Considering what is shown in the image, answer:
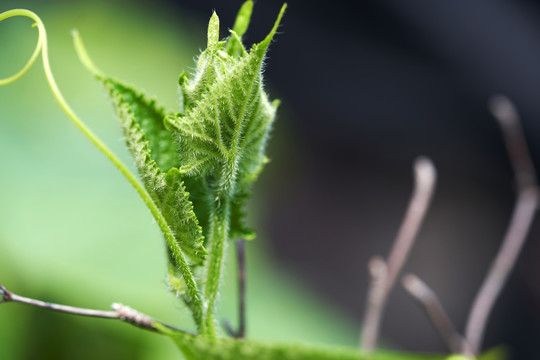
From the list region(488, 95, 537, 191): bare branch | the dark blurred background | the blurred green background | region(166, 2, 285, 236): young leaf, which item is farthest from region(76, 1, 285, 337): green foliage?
region(488, 95, 537, 191): bare branch

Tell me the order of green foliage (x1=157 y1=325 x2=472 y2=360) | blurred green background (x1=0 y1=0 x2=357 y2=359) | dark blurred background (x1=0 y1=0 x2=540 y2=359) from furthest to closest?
dark blurred background (x1=0 y1=0 x2=540 y2=359) → blurred green background (x1=0 y1=0 x2=357 y2=359) → green foliage (x1=157 y1=325 x2=472 y2=360)

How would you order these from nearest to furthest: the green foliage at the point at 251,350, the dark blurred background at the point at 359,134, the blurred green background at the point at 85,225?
1. the green foliage at the point at 251,350
2. the blurred green background at the point at 85,225
3. the dark blurred background at the point at 359,134

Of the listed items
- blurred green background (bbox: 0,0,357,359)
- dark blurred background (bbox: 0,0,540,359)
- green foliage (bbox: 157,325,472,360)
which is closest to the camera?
green foliage (bbox: 157,325,472,360)

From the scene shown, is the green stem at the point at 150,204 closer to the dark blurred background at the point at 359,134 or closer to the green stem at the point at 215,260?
the green stem at the point at 215,260

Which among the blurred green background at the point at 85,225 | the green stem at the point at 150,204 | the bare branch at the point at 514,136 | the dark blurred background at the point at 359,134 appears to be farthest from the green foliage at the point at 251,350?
the bare branch at the point at 514,136

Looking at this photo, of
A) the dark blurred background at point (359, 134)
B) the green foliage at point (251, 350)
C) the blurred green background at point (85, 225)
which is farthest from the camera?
the dark blurred background at point (359, 134)

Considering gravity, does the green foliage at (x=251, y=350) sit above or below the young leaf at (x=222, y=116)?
below

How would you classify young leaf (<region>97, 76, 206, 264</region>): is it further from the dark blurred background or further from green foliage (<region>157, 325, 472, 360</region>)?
the dark blurred background

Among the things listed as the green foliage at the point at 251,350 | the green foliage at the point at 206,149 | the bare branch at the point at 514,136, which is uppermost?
the green foliage at the point at 206,149
